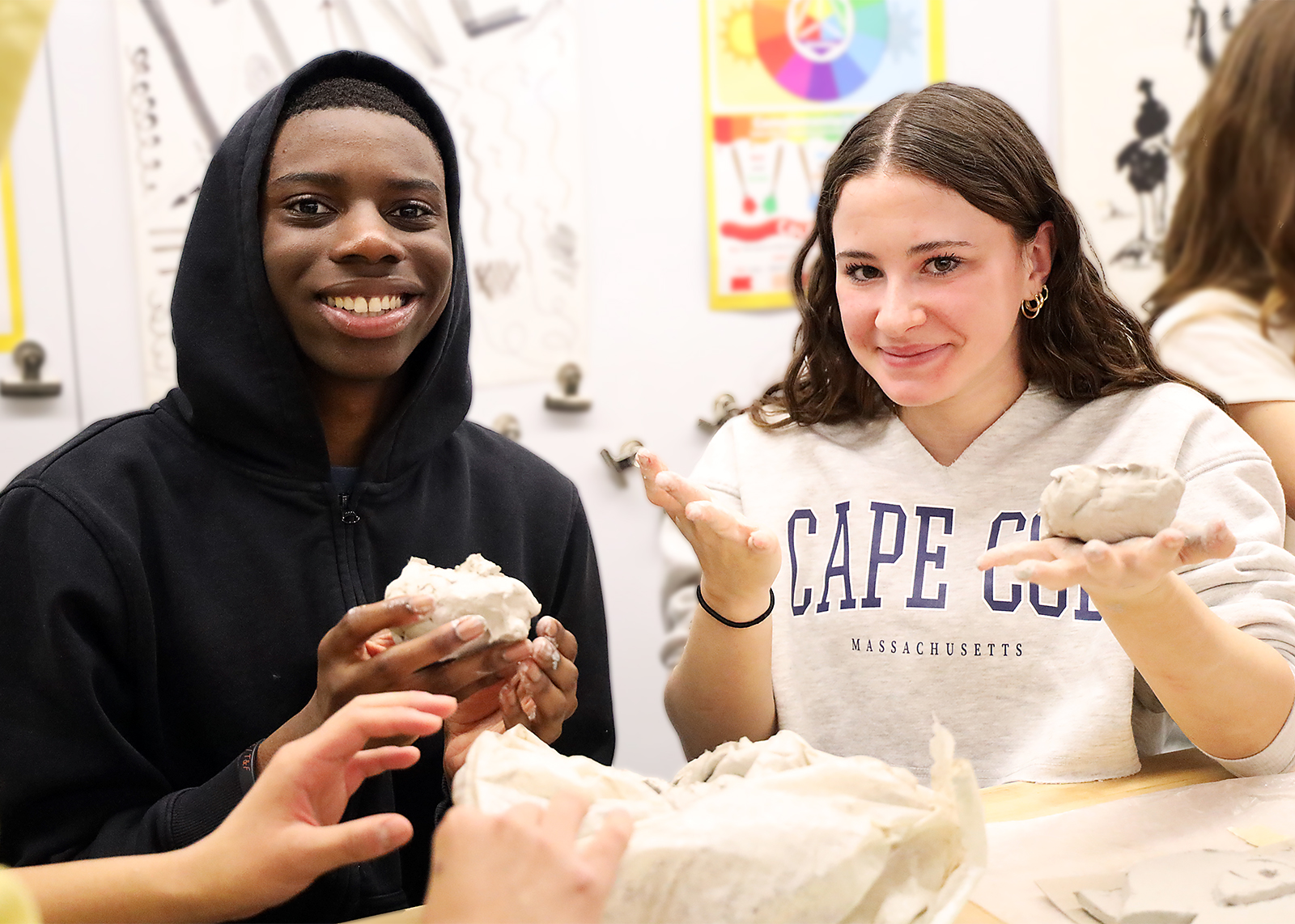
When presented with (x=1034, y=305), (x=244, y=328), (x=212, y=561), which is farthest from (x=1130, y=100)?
(x=212, y=561)

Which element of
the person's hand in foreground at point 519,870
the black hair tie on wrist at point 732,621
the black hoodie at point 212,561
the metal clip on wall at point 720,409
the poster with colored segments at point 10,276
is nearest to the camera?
the person's hand in foreground at point 519,870

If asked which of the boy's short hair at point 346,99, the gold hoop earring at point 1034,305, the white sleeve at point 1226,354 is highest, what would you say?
the boy's short hair at point 346,99

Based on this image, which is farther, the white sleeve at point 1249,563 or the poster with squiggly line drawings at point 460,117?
the poster with squiggly line drawings at point 460,117

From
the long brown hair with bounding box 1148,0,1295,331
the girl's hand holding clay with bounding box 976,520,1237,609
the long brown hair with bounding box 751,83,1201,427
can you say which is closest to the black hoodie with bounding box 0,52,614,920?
the long brown hair with bounding box 751,83,1201,427

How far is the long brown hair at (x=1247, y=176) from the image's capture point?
5.65 feet

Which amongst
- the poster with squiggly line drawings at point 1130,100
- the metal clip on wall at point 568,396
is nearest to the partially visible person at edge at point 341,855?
the metal clip on wall at point 568,396

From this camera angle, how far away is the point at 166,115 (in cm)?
204

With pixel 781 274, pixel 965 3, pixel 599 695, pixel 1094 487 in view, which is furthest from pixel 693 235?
pixel 1094 487

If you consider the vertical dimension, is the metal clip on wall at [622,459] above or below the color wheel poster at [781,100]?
below

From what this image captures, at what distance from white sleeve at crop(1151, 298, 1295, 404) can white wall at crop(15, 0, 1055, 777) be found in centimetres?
83

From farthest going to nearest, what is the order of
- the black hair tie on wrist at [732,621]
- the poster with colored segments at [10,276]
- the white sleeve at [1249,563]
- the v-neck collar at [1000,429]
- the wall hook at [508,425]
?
the wall hook at [508,425] → the poster with colored segments at [10,276] → the v-neck collar at [1000,429] → the black hair tie on wrist at [732,621] → the white sleeve at [1249,563]

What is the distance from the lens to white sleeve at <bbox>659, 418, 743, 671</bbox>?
149cm

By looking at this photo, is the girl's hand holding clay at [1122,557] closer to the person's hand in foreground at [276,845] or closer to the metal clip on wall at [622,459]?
the person's hand in foreground at [276,845]

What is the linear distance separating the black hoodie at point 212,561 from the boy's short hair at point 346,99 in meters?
0.02
